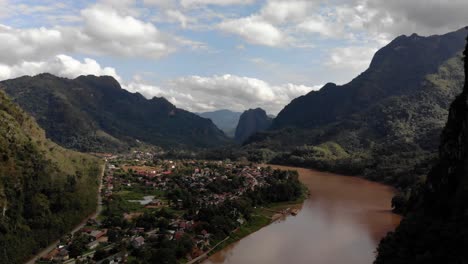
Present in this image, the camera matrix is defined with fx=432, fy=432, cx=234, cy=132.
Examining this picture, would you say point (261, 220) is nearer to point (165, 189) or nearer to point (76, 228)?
point (76, 228)

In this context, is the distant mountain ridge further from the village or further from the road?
the road

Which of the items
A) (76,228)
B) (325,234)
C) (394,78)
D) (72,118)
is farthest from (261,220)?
(394,78)

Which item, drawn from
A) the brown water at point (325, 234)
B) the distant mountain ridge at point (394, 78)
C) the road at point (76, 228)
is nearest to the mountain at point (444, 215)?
the brown water at point (325, 234)

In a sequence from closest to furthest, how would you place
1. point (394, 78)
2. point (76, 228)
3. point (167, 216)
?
1. point (76, 228)
2. point (167, 216)
3. point (394, 78)

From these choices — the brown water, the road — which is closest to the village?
the road

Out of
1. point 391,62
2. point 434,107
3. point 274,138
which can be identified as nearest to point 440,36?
point 391,62
